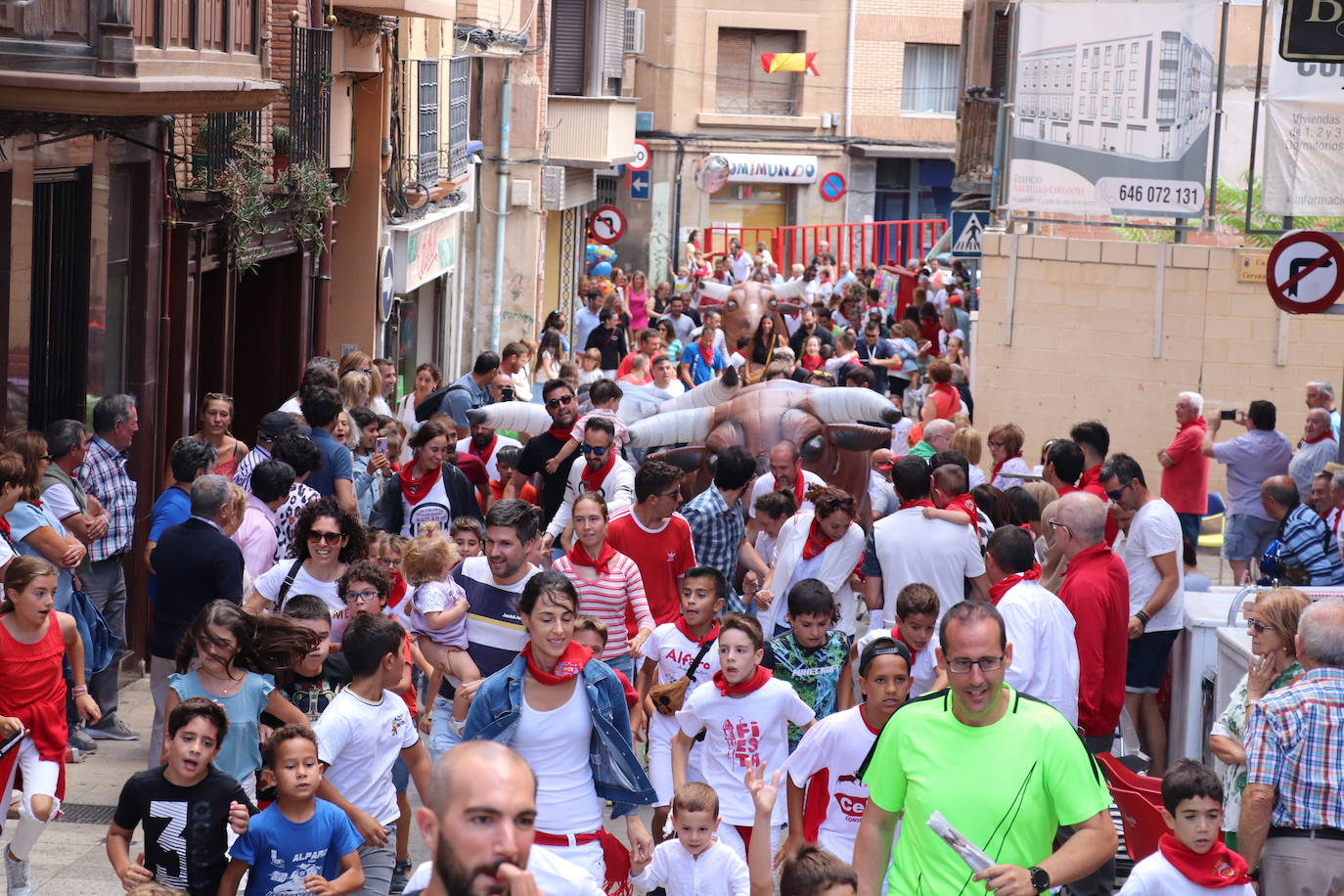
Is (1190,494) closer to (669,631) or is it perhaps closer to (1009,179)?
(1009,179)

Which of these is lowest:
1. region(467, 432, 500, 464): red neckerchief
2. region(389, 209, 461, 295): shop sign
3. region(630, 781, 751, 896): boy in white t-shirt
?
region(630, 781, 751, 896): boy in white t-shirt

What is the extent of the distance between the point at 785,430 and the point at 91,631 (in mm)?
4947

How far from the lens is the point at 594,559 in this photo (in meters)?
8.79

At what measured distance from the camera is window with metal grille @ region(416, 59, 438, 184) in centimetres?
2198

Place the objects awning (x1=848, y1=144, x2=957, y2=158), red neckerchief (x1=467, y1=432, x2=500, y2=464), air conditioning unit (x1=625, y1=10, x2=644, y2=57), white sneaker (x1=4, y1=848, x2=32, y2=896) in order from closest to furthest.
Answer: white sneaker (x1=4, y1=848, x2=32, y2=896), red neckerchief (x1=467, y1=432, x2=500, y2=464), air conditioning unit (x1=625, y1=10, x2=644, y2=57), awning (x1=848, y1=144, x2=957, y2=158)

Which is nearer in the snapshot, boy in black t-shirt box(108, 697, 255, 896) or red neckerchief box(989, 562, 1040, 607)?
boy in black t-shirt box(108, 697, 255, 896)

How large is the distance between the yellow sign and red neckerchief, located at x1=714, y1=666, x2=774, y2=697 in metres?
12.0

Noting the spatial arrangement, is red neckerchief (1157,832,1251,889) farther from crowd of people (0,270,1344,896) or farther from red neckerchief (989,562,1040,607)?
red neckerchief (989,562,1040,607)

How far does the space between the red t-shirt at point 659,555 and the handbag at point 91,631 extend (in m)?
2.48

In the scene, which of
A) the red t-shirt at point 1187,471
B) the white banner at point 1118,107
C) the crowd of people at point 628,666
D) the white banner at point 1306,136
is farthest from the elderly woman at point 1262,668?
the white banner at point 1118,107

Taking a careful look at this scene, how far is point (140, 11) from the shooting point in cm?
1066

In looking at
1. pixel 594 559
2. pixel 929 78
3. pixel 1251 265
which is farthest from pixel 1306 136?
pixel 929 78

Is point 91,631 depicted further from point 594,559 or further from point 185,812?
point 185,812

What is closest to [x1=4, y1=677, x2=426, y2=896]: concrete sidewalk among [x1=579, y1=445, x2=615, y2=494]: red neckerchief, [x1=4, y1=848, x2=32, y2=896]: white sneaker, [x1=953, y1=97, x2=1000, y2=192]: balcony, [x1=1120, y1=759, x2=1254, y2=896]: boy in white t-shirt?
[x1=4, y1=848, x2=32, y2=896]: white sneaker
